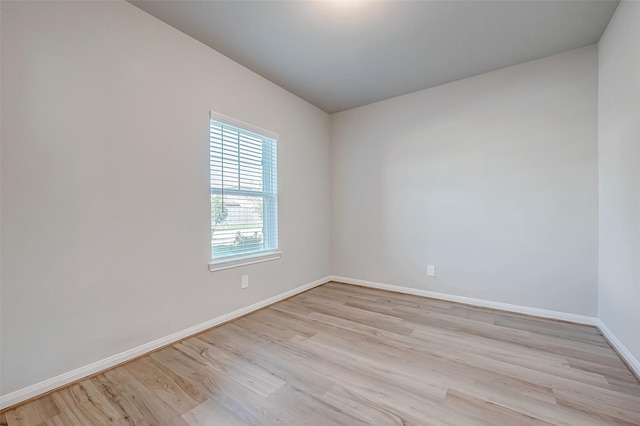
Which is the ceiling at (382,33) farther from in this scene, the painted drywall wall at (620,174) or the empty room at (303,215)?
the painted drywall wall at (620,174)

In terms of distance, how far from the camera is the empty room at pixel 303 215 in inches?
58.5

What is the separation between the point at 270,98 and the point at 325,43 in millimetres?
949

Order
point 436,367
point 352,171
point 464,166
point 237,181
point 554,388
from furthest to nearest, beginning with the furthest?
point 352,171
point 464,166
point 237,181
point 436,367
point 554,388

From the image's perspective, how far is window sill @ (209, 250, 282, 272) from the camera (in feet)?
8.10

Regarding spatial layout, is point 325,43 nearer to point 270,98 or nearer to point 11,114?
point 270,98

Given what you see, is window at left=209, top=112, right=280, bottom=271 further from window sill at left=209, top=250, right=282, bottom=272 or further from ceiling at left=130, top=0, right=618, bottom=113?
ceiling at left=130, top=0, right=618, bottom=113

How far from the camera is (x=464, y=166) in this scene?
302 cm

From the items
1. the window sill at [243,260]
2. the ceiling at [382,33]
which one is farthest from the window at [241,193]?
the ceiling at [382,33]

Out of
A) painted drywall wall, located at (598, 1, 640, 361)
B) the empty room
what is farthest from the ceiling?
painted drywall wall, located at (598, 1, 640, 361)

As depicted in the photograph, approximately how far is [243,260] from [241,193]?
2.26 feet

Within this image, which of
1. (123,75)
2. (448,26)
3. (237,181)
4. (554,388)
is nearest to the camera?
(554,388)

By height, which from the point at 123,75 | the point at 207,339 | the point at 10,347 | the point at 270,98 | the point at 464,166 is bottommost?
the point at 207,339

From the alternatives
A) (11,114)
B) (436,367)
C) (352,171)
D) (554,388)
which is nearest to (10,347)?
(11,114)

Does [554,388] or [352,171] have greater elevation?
[352,171]
